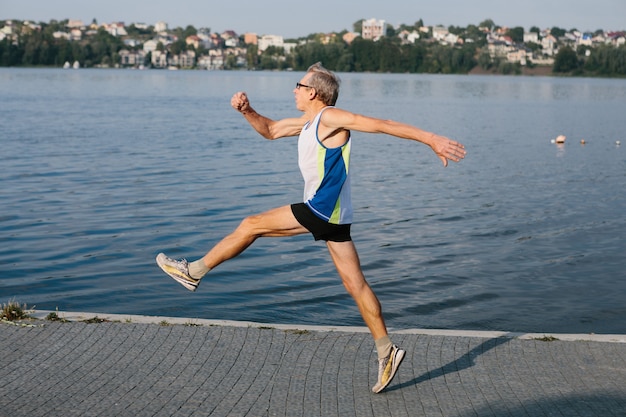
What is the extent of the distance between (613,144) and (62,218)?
25371 mm

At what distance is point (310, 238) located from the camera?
14031 millimetres

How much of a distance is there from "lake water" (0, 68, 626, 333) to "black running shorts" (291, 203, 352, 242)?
345 cm

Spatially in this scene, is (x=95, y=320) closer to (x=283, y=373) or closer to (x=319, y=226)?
(x=283, y=373)

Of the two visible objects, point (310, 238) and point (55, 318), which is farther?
point (310, 238)

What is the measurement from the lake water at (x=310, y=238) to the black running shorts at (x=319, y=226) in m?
3.45

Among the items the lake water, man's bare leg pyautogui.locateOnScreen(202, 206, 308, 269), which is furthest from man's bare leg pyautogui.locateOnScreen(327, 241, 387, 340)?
the lake water

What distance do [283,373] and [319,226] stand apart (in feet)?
3.10

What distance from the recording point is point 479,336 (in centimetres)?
666

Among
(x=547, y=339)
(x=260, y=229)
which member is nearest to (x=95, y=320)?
(x=260, y=229)

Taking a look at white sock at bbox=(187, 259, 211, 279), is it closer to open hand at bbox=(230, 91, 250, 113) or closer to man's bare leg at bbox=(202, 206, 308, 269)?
man's bare leg at bbox=(202, 206, 308, 269)

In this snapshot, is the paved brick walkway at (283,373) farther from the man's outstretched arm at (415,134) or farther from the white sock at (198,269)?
the man's outstretched arm at (415,134)

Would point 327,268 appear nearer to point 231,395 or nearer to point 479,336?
point 479,336

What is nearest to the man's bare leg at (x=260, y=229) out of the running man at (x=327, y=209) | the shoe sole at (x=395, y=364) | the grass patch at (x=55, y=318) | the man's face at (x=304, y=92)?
the running man at (x=327, y=209)

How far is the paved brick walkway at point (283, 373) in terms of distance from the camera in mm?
5246
